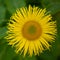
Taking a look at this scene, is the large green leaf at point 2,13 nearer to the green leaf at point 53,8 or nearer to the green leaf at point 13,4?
the green leaf at point 13,4

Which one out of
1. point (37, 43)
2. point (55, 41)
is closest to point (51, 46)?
point (55, 41)

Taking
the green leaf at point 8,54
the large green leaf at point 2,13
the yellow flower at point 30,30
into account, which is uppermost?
the large green leaf at point 2,13

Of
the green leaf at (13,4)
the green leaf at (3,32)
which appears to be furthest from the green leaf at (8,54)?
the green leaf at (13,4)

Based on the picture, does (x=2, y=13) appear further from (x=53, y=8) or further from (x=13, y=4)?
(x=53, y=8)

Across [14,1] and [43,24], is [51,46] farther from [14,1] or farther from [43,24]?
[14,1]

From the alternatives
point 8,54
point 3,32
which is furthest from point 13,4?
point 8,54

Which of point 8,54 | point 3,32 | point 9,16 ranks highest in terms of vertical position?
point 9,16

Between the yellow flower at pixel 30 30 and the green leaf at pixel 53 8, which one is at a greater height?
the green leaf at pixel 53 8

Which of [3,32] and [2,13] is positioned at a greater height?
[2,13]
